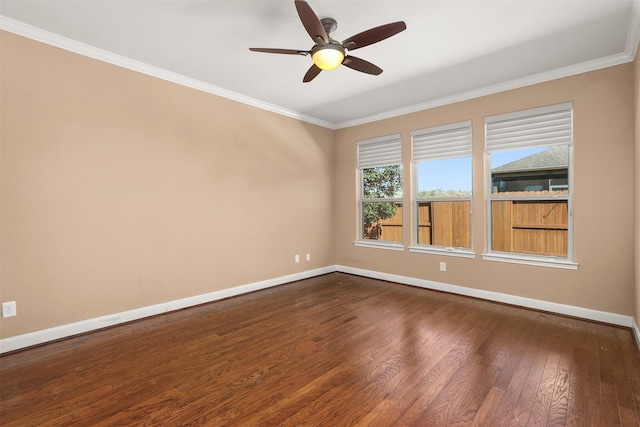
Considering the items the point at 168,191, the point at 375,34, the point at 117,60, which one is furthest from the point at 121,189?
the point at 375,34

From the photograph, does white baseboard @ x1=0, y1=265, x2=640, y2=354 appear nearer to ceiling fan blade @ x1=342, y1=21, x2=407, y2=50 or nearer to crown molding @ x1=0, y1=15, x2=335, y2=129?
crown molding @ x1=0, y1=15, x2=335, y2=129

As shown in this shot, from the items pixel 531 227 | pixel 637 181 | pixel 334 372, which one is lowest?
pixel 334 372

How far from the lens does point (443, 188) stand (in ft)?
14.3

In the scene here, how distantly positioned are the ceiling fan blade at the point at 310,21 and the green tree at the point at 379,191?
2967mm

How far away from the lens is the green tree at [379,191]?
492 centimetres

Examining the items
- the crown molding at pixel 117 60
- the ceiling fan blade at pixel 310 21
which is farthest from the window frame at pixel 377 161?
the ceiling fan blade at pixel 310 21

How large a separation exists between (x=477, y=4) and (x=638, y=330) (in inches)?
120

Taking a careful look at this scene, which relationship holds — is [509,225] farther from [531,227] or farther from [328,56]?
[328,56]

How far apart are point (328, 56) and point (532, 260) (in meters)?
3.19

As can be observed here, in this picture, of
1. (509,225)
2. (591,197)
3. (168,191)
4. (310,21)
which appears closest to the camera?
(310,21)

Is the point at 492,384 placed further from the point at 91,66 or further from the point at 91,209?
the point at 91,66

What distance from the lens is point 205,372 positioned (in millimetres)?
2227

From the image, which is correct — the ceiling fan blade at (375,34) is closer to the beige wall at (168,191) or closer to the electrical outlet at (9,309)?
the beige wall at (168,191)

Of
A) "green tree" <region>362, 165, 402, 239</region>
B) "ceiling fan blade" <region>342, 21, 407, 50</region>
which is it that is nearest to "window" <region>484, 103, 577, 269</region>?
"green tree" <region>362, 165, 402, 239</region>
